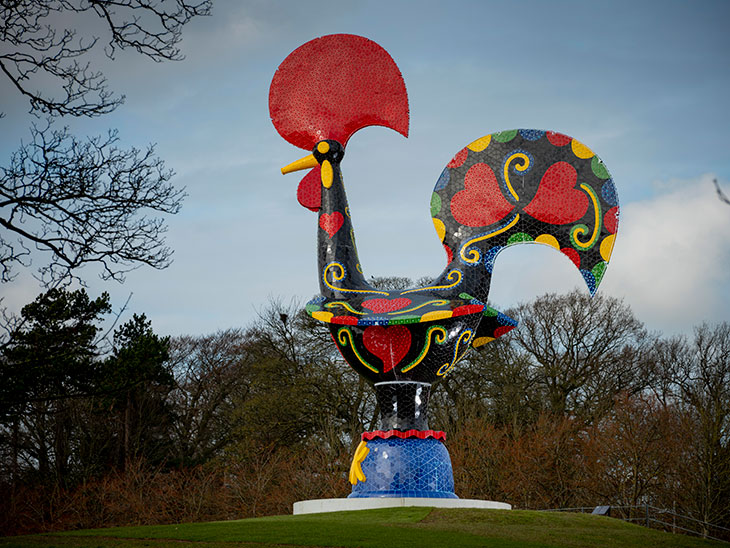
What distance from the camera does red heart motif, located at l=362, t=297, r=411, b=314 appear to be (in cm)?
1196

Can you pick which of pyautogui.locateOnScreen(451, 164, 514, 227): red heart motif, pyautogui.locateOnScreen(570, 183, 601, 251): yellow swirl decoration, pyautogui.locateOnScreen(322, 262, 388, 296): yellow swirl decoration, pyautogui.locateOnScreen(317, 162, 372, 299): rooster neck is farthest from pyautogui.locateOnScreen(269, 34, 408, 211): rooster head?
pyautogui.locateOnScreen(570, 183, 601, 251): yellow swirl decoration

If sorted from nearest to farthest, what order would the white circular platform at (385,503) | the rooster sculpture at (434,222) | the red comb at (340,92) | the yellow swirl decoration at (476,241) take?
the white circular platform at (385,503), the rooster sculpture at (434,222), the yellow swirl decoration at (476,241), the red comb at (340,92)

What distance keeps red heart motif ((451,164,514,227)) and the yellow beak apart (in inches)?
95.3

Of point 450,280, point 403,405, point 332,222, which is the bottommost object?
point 403,405

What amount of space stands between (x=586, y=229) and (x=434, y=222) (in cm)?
244

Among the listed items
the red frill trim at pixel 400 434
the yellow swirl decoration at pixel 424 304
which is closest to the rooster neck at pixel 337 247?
the yellow swirl decoration at pixel 424 304

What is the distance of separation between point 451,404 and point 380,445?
1290 cm

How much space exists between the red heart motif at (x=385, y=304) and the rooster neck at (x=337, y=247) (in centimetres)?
41

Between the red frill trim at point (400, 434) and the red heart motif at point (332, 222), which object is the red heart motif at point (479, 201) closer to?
the red heart motif at point (332, 222)

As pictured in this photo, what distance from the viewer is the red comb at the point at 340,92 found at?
13102 mm

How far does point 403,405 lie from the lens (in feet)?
40.0

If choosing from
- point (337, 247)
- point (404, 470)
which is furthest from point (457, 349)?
point (337, 247)

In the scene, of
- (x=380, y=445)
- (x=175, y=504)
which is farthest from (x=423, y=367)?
(x=175, y=504)

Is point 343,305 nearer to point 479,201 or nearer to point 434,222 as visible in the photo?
point 434,222
